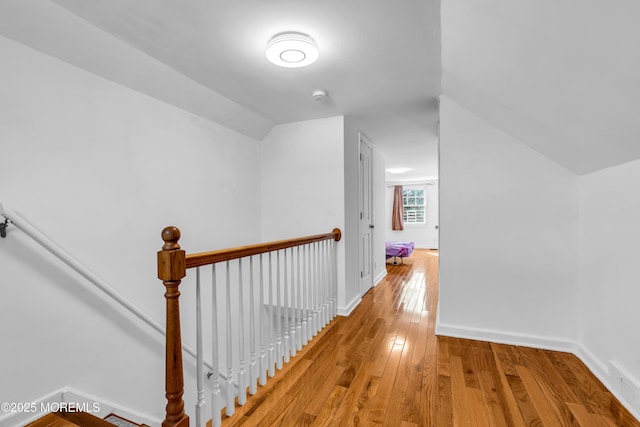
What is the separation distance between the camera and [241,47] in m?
1.88

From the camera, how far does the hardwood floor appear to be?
1.56 meters

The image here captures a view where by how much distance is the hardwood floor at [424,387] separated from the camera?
1.56 metres

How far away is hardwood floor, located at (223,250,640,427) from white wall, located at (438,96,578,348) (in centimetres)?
24

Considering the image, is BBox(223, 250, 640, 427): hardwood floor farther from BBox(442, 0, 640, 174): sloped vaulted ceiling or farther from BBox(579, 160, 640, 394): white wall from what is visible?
BBox(442, 0, 640, 174): sloped vaulted ceiling

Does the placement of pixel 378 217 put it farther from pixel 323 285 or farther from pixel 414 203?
pixel 414 203

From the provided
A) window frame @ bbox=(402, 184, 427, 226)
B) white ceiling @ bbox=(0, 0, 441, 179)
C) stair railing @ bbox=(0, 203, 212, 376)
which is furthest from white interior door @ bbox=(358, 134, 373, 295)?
window frame @ bbox=(402, 184, 427, 226)

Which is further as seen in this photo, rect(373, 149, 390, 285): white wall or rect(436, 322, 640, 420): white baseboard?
rect(373, 149, 390, 285): white wall

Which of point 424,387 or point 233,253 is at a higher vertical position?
point 233,253

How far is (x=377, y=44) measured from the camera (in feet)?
6.19

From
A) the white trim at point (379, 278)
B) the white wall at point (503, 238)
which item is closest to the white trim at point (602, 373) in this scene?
the white wall at point (503, 238)

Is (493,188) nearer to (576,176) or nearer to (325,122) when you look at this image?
(576,176)

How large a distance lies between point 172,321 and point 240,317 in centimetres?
55

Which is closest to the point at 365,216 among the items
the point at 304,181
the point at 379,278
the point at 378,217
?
the point at 378,217

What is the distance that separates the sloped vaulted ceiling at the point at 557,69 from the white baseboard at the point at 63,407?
3.06m
